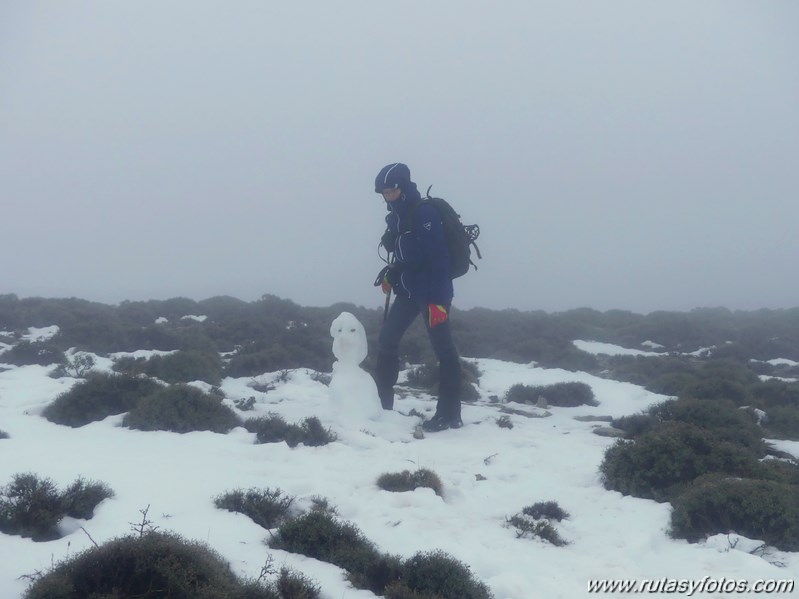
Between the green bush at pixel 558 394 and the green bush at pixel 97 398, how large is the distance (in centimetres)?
570

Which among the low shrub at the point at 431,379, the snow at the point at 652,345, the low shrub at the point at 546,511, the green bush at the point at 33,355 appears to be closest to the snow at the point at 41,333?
the green bush at the point at 33,355

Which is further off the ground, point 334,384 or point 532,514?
point 334,384

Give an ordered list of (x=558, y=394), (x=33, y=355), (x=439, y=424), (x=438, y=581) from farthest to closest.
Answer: (x=33, y=355)
(x=558, y=394)
(x=439, y=424)
(x=438, y=581)

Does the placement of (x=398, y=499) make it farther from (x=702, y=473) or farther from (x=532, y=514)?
(x=702, y=473)

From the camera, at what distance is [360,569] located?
3.94 metres

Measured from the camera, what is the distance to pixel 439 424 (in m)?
7.94

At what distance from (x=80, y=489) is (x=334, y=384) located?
377 centimetres

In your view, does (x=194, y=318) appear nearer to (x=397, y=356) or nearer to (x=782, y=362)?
(x=397, y=356)

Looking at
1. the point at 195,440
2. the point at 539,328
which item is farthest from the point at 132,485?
the point at 539,328

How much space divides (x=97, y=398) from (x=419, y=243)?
400 cm

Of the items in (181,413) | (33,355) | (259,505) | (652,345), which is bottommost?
(259,505)

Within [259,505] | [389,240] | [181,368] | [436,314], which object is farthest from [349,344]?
[259,505]

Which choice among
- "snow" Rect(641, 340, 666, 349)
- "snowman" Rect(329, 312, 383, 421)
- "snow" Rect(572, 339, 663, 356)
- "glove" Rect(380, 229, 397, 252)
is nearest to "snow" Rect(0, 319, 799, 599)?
"snowman" Rect(329, 312, 383, 421)

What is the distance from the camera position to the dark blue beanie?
7.70 m
